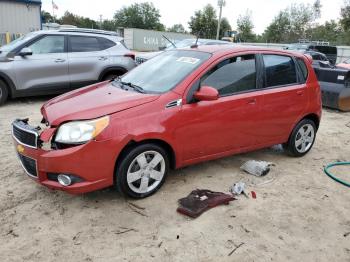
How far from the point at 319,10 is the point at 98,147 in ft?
189

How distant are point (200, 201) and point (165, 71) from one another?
169cm

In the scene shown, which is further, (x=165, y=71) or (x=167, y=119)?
(x=165, y=71)

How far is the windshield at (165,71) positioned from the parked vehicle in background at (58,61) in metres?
4.10

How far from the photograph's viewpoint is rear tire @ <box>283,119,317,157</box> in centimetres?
549

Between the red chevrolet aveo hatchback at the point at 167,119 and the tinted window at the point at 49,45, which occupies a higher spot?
the tinted window at the point at 49,45

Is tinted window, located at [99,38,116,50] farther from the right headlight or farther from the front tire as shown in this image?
the right headlight

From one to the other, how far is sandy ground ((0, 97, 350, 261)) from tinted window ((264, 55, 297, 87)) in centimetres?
131

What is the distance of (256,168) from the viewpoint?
193 inches

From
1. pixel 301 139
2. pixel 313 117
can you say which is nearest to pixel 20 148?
pixel 301 139

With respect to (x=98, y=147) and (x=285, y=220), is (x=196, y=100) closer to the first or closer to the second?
(x=98, y=147)

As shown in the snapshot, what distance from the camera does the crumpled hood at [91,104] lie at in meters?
3.71

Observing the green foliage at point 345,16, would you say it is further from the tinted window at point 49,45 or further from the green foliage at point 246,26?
the tinted window at point 49,45

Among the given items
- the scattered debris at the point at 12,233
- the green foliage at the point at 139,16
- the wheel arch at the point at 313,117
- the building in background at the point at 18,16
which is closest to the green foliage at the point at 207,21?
the green foliage at the point at 139,16

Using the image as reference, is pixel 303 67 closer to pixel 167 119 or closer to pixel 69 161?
pixel 167 119
